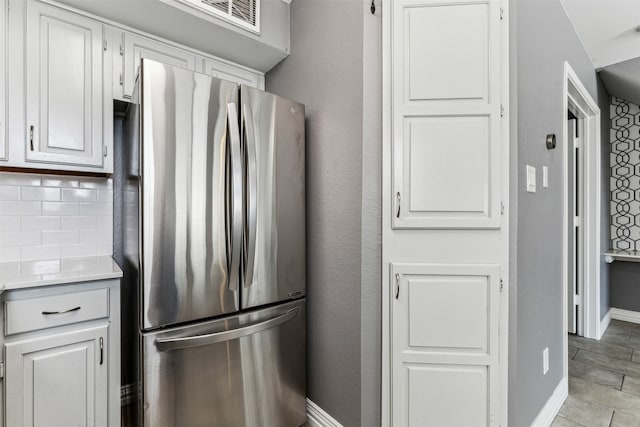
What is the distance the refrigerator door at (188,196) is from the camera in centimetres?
132

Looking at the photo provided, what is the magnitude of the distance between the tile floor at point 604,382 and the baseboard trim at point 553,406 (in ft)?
0.11

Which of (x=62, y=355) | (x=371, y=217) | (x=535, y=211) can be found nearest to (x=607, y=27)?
(x=535, y=211)

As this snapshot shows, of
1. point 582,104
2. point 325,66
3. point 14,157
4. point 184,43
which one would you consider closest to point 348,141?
point 325,66

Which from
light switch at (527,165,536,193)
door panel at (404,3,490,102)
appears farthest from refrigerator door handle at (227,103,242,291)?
light switch at (527,165,536,193)

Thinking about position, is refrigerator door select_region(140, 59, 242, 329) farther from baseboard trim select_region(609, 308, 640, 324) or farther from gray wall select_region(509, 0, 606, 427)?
baseboard trim select_region(609, 308, 640, 324)

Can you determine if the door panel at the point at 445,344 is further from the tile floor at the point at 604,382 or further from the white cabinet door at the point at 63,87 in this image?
the white cabinet door at the point at 63,87

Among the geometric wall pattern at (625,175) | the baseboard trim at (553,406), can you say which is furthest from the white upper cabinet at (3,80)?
the geometric wall pattern at (625,175)

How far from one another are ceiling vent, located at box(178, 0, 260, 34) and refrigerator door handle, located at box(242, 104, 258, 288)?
0.60m

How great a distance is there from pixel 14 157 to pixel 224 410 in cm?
152

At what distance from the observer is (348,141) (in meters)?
1.58

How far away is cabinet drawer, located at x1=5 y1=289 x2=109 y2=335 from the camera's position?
3.89 ft

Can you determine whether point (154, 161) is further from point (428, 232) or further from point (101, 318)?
point (428, 232)

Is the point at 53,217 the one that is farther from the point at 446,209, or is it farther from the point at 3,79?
the point at 446,209

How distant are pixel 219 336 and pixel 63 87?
144cm
